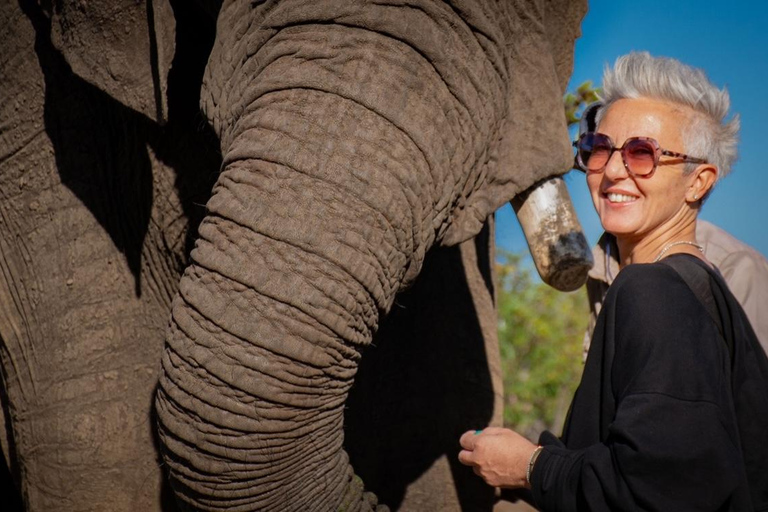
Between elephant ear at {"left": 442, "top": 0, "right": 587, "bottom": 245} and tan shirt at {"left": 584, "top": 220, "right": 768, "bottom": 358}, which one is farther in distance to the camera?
tan shirt at {"left": 584, "top": 220, "right": 768, "bottom": 358}

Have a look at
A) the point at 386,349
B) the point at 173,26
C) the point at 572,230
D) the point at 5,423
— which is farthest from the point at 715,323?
the point at 5,423

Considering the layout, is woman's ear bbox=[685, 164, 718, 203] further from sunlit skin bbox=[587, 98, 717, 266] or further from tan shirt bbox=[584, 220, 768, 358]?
tan shirt bbox=[584, 220, 768, 358]

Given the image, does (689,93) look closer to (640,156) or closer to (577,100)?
(640,156)

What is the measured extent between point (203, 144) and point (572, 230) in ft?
3.31

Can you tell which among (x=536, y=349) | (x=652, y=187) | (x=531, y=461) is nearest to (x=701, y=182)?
(x=652, y=187)

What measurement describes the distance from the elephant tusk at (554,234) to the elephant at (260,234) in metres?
0.01

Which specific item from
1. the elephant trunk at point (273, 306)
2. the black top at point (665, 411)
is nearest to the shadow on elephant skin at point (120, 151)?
the elephant trunk at point (273, 306)

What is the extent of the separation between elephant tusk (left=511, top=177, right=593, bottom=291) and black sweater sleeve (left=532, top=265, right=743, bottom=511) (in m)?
0.78

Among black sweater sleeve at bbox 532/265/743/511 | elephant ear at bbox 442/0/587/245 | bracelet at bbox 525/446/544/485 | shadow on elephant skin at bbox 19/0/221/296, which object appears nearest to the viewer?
black sweater sleeve at bbox 532/265/743/511

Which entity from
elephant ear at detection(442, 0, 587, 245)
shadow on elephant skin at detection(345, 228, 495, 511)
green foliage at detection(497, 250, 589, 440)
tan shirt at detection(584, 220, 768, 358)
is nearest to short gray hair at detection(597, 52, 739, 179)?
elephant ear at detection(442, 0, 587, 245)

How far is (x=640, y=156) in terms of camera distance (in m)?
1.62

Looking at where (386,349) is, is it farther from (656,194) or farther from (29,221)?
(656,194)

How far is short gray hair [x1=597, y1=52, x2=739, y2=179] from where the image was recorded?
1616 mm

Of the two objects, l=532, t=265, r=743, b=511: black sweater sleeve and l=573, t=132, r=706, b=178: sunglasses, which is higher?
l=573, t=132, r=706, b=178: sunglasses
